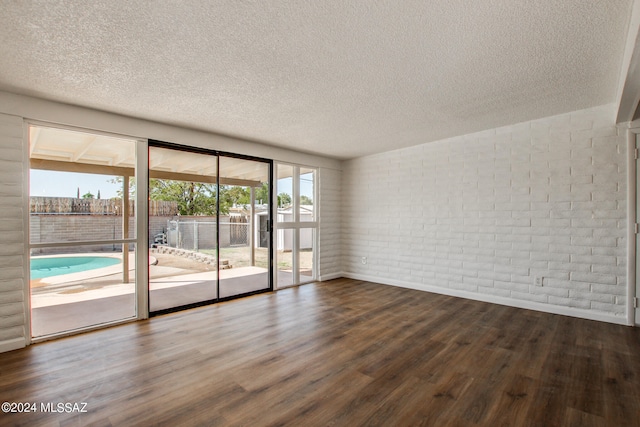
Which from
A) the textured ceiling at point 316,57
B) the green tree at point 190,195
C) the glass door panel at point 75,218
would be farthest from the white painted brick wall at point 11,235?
the green tree at point 190,195

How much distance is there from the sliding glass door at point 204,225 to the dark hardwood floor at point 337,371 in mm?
1116

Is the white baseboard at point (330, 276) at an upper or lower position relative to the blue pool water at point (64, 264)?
lower

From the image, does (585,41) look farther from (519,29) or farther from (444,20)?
(444,20)

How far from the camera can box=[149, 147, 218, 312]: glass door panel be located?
4.27 metres

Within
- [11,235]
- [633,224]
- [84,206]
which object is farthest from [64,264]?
[633,224]

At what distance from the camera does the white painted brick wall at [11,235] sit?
9.39 feet

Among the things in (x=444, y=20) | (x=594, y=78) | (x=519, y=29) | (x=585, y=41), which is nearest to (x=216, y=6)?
(x=444, y=20)

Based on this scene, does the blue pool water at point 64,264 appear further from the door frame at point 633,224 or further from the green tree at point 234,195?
the door frame at point 633,224

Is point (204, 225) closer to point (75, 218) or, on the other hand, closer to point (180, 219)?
point (180, 219)

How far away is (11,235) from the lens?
9.55 ft

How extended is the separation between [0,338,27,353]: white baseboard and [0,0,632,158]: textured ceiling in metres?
2.46

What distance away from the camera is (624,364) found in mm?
2541

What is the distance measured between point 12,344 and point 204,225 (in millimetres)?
2601

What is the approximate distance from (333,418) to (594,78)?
372cm
